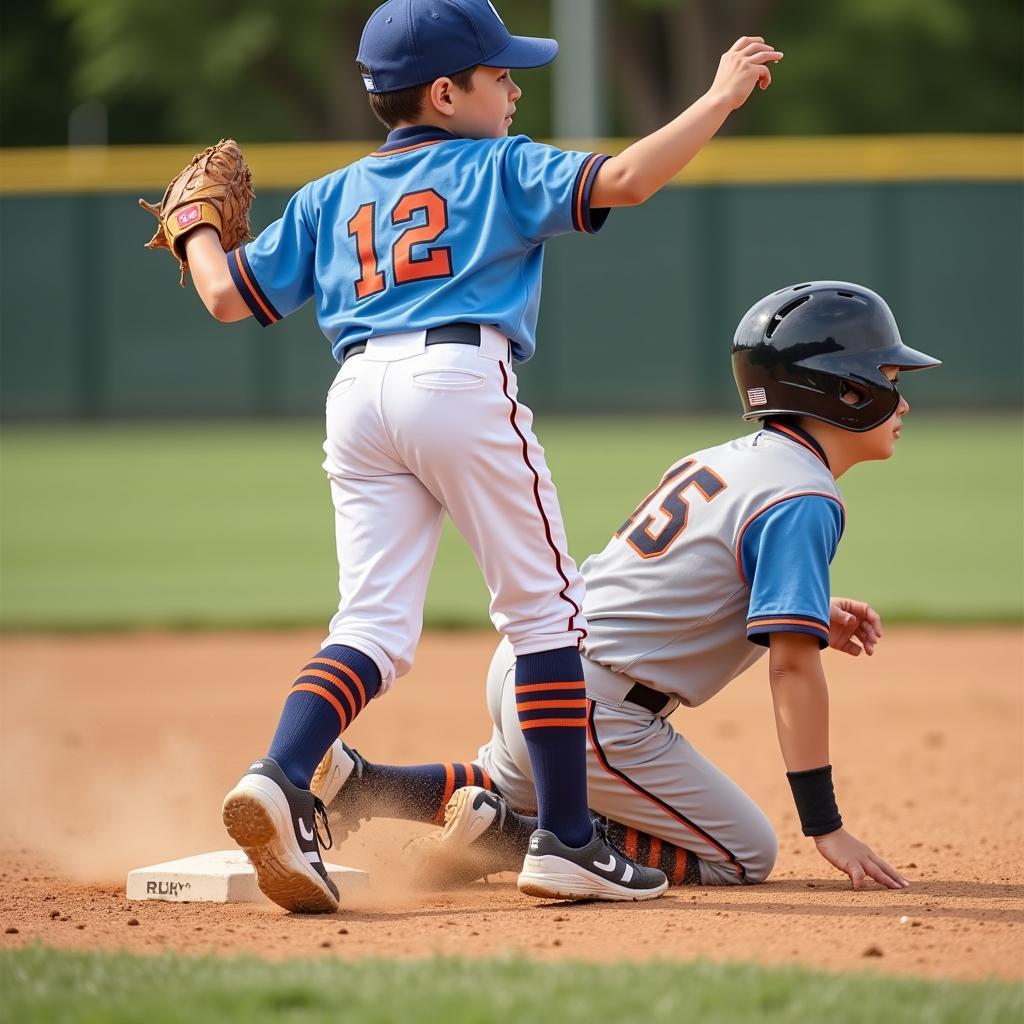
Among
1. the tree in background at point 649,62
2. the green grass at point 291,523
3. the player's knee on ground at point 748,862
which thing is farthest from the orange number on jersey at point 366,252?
the tree in background at point 649,62

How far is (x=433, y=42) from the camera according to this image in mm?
2941

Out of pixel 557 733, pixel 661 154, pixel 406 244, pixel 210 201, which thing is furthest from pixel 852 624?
pixel 210 201

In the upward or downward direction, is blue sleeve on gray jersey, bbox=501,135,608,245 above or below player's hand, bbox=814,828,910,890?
above

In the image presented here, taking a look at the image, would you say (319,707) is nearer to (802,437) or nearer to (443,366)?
(443,366)

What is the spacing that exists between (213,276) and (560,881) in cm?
129

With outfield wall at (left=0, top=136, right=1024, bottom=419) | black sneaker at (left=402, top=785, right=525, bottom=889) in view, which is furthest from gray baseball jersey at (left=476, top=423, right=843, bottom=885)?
outfield wall at (left=0, top=136, right=1024, bottom=419)

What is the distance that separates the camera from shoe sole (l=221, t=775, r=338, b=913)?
2682 mm

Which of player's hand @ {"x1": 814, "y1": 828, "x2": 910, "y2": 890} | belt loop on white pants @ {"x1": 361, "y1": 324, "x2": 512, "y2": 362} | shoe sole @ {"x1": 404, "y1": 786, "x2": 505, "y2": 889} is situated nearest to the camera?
belt loop on white pants @ {"x1": 361, "y1": 324, "x2": 512, "y2": 362}

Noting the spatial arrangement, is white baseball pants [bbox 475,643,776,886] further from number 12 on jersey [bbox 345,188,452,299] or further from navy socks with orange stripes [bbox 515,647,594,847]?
number 12 on jersey [bbox 345,188,452,299]

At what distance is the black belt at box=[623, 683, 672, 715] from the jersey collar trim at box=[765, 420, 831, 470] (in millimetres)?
551

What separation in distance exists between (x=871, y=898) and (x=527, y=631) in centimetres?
81

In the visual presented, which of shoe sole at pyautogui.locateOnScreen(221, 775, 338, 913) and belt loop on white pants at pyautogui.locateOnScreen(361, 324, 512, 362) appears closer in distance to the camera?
shoe sole at pyautogui.locateOnScreen(221, 775, 338, 913)

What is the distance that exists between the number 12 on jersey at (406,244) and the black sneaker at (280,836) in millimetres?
882

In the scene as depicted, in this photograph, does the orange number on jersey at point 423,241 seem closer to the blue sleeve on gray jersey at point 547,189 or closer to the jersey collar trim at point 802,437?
the blue sleeve on gray jersey at point 547,189
